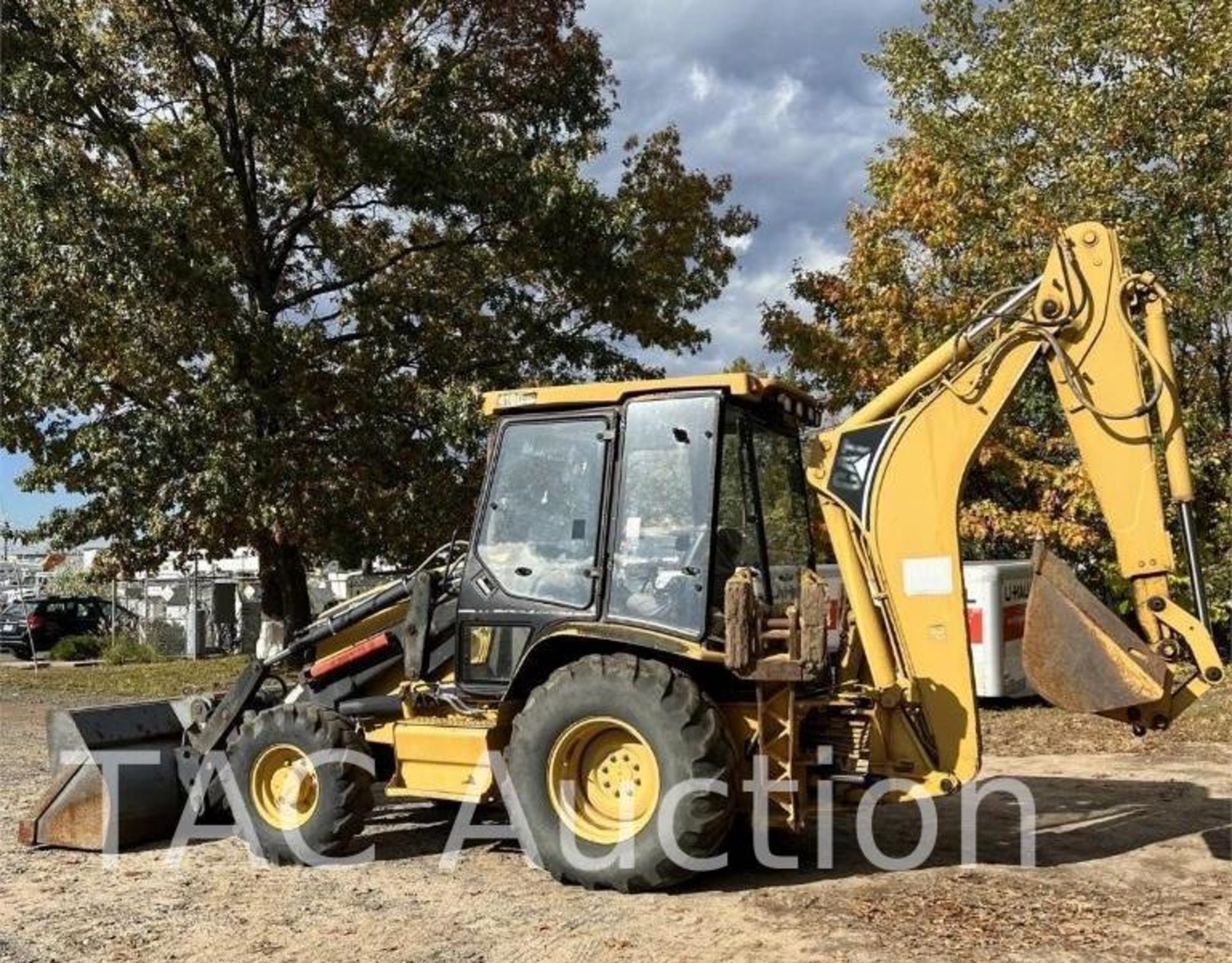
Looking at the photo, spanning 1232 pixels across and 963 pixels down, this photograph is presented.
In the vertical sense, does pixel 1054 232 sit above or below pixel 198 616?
above

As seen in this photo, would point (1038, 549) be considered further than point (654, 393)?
No

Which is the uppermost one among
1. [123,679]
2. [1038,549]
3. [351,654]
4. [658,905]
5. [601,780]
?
[123,679]

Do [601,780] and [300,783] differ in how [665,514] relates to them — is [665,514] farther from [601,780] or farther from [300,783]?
[300,783]

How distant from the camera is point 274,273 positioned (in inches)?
698

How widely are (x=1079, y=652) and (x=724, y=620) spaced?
1751 mm

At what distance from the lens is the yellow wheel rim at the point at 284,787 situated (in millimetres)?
6992

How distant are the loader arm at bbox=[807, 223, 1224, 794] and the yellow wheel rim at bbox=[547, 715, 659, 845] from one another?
1235mm

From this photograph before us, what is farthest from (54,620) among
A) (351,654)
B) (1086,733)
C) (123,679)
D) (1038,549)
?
(1038,549)

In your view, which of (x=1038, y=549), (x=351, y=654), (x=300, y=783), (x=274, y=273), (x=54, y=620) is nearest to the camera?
(x=1038, y=549)

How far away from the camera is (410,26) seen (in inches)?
730

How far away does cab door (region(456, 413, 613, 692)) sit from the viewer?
664cm

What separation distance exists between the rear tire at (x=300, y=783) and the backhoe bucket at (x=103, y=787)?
71 cm

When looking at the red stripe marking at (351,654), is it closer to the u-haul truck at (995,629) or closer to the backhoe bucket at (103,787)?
the backhoe bucket at (103,787)

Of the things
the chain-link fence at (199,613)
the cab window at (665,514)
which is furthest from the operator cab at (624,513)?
the chain-link fence at (199,613)
